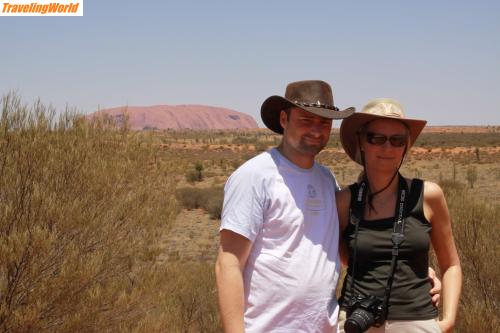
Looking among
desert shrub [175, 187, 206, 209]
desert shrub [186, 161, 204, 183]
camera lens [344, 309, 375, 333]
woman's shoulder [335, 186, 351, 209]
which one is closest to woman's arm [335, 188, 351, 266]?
woman's shoulder [335, 186, 351, 209]

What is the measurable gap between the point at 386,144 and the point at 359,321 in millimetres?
865

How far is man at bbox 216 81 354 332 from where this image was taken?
2473 mm

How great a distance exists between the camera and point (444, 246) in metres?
2.86

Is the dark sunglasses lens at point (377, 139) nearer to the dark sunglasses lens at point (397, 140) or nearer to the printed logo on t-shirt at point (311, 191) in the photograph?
the dark sunglasses lens at point (397, 140)

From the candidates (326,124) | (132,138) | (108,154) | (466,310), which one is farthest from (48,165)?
(466,310)

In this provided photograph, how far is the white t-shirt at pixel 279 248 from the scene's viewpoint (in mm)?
2500

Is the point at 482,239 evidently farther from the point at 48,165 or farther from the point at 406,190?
the point at 48,165

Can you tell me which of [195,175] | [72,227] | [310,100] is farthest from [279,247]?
[195,175]

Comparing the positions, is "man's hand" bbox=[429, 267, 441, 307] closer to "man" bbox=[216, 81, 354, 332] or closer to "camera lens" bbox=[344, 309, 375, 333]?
"camera lens" bbox=[344, 309, 375, 333]

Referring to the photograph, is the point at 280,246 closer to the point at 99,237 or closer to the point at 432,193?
the point at 432,193

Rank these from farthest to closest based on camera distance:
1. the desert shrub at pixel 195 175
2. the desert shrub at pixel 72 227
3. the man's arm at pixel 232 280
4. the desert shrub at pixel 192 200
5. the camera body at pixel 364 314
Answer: the desert shrub at pixel 195 175, the desert shrub at pixel 192 200, the desert shrub at pixel 72 227, the camera body at pixel 364 314, the man's arm at pixel 232 280

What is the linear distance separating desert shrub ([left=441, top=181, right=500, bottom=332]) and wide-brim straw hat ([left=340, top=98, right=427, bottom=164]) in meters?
4.00

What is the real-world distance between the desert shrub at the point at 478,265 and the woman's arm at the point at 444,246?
376 cm

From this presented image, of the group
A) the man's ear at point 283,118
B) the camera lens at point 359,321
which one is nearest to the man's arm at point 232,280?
the camera lens at point 359,321
